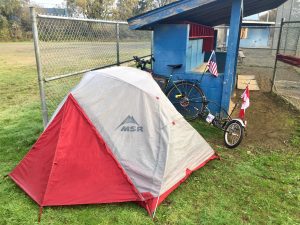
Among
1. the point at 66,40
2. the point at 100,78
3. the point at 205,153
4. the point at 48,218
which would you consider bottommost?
the point at 48,218

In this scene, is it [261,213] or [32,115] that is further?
[32,115]

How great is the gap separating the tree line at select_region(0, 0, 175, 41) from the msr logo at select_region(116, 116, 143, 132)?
26.5m

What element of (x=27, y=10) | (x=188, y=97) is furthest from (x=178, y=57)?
(x=27, y=10)

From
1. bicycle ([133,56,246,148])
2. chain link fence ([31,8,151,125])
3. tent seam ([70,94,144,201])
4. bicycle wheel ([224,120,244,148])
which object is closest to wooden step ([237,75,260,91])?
bicycle ([133,56,246,148])

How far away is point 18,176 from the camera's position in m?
3.71

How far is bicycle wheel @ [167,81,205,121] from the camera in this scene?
5.93m

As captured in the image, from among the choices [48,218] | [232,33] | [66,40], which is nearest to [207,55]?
[232,33]

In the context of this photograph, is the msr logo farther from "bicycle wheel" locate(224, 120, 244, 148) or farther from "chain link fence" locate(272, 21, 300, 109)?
"chain link fence" locate(272, 21, 300, 109)

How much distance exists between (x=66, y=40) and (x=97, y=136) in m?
2.68

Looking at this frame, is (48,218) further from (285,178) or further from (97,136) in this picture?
(285,178)

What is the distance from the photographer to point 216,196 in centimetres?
352

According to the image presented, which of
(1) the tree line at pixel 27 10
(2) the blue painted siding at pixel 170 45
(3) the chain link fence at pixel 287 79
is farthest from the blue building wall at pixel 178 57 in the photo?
(1) the tree line at pixel 27 10

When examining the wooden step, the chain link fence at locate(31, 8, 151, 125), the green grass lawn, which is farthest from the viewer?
the wooden step

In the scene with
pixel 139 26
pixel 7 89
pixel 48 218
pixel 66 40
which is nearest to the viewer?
pixel 48 218
